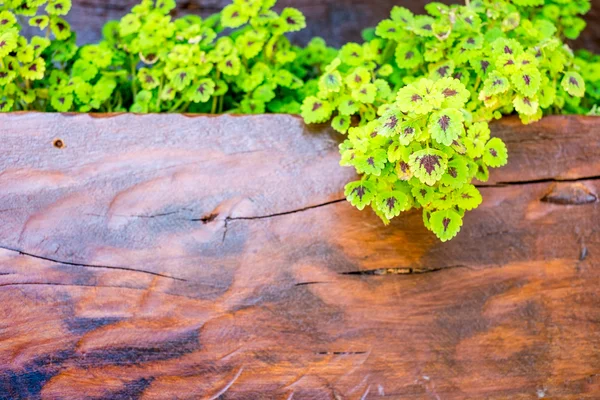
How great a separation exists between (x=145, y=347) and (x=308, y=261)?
43cm

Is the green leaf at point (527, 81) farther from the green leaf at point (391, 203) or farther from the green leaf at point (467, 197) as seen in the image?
the green leaf at point (391, 203)

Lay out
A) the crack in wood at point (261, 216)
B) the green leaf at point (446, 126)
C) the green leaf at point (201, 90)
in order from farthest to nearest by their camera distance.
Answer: the green leaf at point (201, 90) < the crack in wood at point (261, 216) < the green leaf at point (446, 126)

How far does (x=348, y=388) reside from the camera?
145 cm

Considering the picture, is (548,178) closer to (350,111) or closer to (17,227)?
(350,111)

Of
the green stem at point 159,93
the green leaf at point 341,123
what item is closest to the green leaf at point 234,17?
the green stem at point 159,93

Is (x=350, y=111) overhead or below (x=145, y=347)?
overhead

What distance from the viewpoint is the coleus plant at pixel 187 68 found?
1614mm

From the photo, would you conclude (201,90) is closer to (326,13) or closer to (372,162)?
(372,162)

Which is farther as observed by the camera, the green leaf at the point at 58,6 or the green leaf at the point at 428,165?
the green leaf at the point at 58,6

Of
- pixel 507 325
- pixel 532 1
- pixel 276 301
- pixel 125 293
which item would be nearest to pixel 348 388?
pixel 276 301

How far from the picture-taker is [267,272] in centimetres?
145

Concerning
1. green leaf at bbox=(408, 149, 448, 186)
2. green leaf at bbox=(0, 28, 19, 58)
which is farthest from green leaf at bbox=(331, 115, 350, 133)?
green leaf at bbox=(0, 28, 19, 58)

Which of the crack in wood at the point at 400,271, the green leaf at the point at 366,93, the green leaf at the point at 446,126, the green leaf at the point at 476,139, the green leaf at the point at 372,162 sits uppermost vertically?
the green leaf at the point at 446,126

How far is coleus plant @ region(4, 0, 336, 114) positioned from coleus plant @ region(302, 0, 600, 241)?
0.66ft
